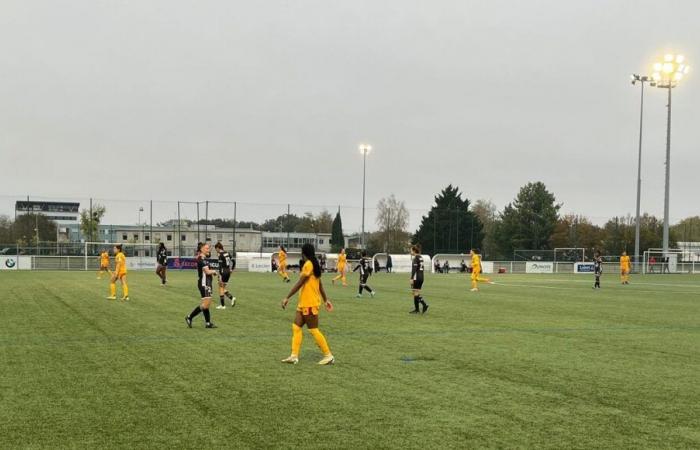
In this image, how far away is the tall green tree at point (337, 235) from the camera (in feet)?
238

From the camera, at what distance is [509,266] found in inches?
2367

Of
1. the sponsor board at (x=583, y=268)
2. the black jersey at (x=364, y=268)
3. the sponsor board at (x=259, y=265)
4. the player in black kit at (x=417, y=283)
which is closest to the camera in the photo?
the player in black kit at (x=417, y=283)

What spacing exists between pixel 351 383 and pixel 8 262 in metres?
48.9

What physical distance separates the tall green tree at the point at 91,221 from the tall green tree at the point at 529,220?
5808 centimetres

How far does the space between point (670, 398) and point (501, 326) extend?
7668 mm

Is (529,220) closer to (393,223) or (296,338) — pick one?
(393,223)

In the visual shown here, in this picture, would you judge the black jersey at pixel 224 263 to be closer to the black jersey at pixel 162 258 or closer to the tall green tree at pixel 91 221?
the black jersey at pixel 162 258

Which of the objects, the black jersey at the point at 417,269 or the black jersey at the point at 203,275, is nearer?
the black jersey at the point at 203,275

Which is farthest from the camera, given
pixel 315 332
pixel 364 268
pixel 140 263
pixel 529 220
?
pixel 529 220

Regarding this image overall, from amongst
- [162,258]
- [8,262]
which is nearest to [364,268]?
[162,258]

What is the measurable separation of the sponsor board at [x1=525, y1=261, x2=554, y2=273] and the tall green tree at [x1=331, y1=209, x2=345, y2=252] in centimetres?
2121

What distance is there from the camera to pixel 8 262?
50.0m

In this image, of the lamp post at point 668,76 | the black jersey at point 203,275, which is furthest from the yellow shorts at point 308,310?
the lamp post at point 668,76

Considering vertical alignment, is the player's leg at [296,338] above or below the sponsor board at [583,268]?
above
